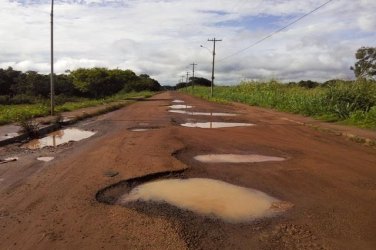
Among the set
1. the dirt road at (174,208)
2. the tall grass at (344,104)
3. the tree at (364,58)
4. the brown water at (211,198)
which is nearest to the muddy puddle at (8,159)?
the dirt road at (174,208)

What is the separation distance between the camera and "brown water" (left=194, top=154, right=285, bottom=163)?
882cm

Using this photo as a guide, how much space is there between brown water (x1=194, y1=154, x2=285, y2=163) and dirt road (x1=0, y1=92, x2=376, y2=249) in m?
0.32

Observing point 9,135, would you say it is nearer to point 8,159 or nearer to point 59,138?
point 59,138

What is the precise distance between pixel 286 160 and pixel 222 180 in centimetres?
240

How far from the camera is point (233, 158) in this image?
9.12m

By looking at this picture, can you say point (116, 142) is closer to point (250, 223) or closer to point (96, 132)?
point (96, 132)

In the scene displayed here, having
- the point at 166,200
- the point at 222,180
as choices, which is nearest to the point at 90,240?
the point at 166,200

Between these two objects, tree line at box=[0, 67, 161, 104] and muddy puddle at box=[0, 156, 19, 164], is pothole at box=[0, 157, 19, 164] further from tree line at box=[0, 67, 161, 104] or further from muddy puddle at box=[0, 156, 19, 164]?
tree line at box=[0, 67, 161, 104]

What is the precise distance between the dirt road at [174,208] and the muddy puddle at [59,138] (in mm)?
590

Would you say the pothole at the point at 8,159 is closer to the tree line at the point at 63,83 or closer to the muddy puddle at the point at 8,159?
the muddy puddle at the point at 8,159

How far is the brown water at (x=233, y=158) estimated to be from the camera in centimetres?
882

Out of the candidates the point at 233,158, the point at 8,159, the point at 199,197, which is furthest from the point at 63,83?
the point at 199,197

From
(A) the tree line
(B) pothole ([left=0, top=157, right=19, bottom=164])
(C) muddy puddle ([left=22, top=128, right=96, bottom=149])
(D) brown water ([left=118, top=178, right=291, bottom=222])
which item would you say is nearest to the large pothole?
(D) brown water ([left=118, top=178, right=291, bottom=222])

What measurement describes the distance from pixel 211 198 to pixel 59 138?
8.03 m
